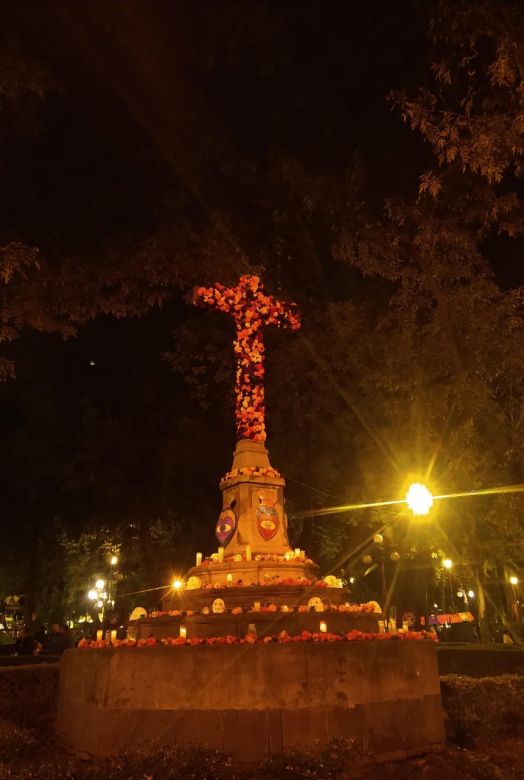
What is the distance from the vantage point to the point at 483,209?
1282cm

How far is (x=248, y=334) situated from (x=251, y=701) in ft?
28.9

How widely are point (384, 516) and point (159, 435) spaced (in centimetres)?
897

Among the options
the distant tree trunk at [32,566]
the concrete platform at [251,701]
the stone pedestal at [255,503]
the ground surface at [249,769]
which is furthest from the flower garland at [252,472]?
the distant tree trunk at [32,566]

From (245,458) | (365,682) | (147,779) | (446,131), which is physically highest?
(446,131)

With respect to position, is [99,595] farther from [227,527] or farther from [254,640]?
[254,640]

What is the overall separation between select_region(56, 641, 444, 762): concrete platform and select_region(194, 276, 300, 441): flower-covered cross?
21.2ft

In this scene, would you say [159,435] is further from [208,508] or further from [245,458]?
[245,458]

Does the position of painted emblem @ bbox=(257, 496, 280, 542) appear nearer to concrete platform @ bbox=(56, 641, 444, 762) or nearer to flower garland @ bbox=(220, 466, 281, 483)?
flower garland @ bbox=(220, 466, 281, 483)

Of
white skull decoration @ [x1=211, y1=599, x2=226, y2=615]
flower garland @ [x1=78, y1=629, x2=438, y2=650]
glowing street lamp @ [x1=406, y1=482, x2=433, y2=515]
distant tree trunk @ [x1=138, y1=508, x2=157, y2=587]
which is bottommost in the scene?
flower garland @ [x1=78, y1=629, x2=438, y2=650]

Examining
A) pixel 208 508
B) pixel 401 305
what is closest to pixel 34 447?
pixel 208 508

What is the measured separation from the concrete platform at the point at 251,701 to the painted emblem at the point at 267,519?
447 centimetres

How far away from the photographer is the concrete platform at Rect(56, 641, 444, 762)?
7.53 meters

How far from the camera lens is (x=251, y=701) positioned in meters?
7.60

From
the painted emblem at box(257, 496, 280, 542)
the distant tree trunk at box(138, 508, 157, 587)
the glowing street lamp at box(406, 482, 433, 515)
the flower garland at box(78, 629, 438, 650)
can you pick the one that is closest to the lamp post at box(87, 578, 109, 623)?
the distant tree trunk at box(138, 508, 157, 587)
